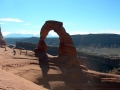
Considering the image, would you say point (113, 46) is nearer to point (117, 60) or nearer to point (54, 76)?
point (117, 60)

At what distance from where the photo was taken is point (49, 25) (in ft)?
109

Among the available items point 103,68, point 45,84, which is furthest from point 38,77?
point 103,68

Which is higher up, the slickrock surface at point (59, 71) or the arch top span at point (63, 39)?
the arch top span at point (63, 39)

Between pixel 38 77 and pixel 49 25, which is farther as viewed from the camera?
pixel 49 25

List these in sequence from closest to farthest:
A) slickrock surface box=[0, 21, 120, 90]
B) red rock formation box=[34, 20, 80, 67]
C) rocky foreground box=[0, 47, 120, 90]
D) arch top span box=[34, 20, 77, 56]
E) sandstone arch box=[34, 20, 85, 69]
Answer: rocky foreground box=[0, 47, 120, 90] → slickrock surface box=[0, 21, 120, 90] → sandstone arch box=[34, 20, 85, 69] → red rock formation box=[34, 20, 80, 67] → arch top span box=[34, 20, 77, 56]

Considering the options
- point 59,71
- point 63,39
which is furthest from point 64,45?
point 59,71

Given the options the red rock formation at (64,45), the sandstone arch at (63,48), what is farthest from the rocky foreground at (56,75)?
the red rock formation at (64,45)

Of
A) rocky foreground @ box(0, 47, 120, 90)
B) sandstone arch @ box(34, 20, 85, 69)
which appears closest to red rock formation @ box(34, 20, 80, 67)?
sandstone arch @ box(34, 20, 85, 69)

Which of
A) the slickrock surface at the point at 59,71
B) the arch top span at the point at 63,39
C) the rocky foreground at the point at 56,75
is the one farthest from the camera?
the arch top span at the point at 63,39

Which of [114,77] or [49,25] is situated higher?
[49,25]

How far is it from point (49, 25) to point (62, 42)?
388 cm

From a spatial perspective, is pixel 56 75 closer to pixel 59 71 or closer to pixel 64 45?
pixel 59 71

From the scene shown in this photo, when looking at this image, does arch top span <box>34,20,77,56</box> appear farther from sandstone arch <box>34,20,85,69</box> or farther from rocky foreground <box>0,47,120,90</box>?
rocky foreground <box>0,47,120,90</box>

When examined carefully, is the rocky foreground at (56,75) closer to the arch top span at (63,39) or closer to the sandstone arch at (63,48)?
the sandstone arch at (63,48)
